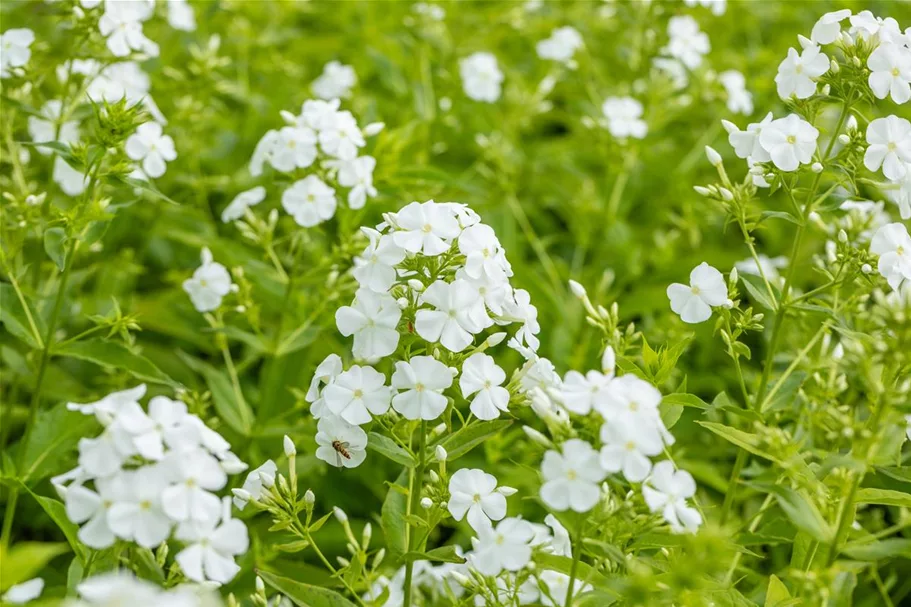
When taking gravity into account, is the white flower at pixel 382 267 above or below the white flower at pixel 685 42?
above

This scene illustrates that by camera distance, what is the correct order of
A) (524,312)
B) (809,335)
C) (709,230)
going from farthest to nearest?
1. (709,230)
2. (809,335)
3. (524,312)

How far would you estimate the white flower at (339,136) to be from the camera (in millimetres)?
3840

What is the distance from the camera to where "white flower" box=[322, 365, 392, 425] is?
8.74 feet

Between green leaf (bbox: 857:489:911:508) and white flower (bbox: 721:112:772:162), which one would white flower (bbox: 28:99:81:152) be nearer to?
white flower (bbox: 721:112:772:162)

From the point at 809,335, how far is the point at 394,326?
1969 mm

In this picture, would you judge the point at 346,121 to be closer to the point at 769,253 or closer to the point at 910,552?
the point at 910,552

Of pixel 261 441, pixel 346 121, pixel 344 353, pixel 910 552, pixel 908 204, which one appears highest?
pixel 908 204

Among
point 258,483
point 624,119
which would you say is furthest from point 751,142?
point 624,119

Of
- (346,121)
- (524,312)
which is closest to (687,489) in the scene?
(524,312)

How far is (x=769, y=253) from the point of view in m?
6.21

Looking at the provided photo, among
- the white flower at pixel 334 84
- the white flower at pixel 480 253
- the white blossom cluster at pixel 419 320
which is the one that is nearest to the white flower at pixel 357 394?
the white blossom cluster at pixel 419 320

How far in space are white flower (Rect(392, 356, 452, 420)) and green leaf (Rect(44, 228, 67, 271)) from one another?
4.65 ft

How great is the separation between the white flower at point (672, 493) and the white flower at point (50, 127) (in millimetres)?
2766

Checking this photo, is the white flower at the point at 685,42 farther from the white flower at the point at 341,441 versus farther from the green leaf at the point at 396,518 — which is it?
the white flower at the point at 341,441
